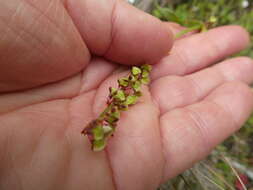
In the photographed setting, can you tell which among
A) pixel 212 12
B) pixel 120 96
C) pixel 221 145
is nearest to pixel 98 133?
pixel 120 96

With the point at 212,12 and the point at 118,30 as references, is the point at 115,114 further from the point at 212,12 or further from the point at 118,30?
the point at 212,12

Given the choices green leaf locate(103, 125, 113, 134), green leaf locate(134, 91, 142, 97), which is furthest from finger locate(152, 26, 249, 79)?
green leaf locate(103, 125, 113, 134)

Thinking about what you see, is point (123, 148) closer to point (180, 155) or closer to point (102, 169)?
point (102, 169)

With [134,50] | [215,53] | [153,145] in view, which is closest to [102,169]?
[153,145]

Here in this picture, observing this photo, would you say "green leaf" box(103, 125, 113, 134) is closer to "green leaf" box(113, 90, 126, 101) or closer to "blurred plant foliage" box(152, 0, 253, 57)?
"green leaf" box(113, 90, 126, 101)

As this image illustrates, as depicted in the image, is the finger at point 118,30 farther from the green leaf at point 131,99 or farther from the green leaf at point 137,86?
the green leaf at point 131,99

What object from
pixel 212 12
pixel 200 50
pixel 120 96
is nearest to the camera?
pixel 120 96
